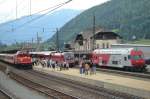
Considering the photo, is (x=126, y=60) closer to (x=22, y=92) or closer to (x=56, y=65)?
(x=56, y=65)

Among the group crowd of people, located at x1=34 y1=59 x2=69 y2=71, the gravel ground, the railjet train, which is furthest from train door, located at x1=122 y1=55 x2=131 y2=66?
the gravel ground

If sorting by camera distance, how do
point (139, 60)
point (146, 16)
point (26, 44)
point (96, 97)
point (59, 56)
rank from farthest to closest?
1. point (146, 16)
2. point (26, 44)
3. point (59, 56)
4. point (139, 60)
5. point (96, 97)

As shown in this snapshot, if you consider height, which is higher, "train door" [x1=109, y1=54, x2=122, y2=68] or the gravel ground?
"train door" [x1=109, y1=54, x2=122, y2=68]

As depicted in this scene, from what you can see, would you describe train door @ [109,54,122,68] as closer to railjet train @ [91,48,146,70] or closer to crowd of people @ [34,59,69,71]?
railjet train @ [91,48,146,70]

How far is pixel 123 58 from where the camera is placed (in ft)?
181

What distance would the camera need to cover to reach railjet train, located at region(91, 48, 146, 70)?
53562 millimetres

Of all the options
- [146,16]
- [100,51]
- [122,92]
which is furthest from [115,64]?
[146,16]

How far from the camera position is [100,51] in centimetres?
6588

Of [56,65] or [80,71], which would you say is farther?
[56,65]

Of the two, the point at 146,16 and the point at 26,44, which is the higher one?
the point at 146,16

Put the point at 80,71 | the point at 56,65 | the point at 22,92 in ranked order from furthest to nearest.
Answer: the point at 56,65 → the point at 80,71 → the point at 22,92

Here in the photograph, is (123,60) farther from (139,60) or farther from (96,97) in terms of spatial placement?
(96,97)

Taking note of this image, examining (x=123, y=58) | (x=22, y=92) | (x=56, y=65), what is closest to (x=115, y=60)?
(x=123, y=58)

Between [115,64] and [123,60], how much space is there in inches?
127
